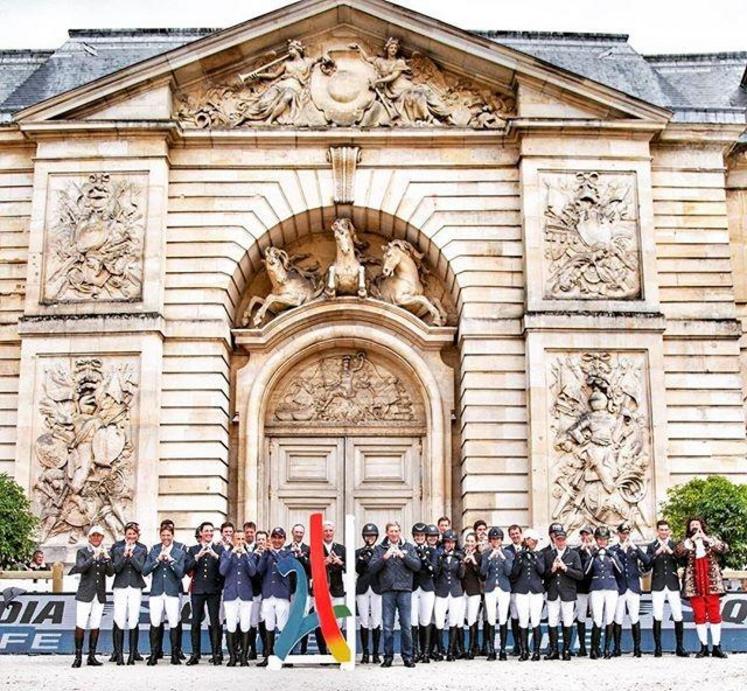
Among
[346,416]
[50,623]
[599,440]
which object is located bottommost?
[50,623]

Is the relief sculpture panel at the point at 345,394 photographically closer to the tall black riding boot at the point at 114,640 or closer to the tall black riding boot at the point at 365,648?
the tall black riding boot at the point at 365,648

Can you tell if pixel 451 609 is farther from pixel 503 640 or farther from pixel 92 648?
pixel 92 648

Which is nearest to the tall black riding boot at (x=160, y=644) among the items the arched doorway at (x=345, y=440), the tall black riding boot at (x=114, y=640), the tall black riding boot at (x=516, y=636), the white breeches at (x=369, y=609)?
the tall black riding boot at (x=114, y=640)

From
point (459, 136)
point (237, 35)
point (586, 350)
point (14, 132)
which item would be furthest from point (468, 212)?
point (14, 132)

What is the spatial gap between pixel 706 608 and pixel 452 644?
111 inches

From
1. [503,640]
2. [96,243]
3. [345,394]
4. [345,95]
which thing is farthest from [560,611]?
[345,95]

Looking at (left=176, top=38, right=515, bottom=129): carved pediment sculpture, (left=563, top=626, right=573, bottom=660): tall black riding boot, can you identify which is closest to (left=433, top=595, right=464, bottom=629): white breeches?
(left=563, top=626, right=573, bottom=660): tall black riding boot

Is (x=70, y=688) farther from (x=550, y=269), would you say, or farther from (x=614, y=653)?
(x=550, y=269)

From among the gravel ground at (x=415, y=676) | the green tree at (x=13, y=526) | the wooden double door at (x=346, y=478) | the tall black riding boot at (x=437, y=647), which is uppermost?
the wooden double door at (x=346, y=478)

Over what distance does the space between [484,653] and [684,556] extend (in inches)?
98.8

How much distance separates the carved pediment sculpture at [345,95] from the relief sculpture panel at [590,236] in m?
1.65

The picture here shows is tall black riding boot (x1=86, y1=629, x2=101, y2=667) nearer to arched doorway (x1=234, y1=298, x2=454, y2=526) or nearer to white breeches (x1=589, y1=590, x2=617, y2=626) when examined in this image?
white breeches (x1=589, y1=590, x2=617, y2=626)

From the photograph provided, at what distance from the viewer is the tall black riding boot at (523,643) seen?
1378 centimetres

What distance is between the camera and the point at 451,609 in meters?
13.9
